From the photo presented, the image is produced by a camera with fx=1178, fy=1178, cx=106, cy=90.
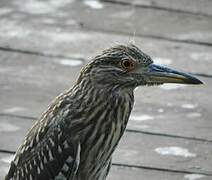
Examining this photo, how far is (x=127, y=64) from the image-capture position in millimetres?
5480

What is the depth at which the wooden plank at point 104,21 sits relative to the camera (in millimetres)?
7848

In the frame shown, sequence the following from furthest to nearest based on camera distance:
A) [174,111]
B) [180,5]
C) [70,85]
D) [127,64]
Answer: [180,5], [70,85], [174,111], [127,64]

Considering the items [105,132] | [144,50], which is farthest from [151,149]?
[144,50]

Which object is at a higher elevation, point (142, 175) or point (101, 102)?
point (101, 102)

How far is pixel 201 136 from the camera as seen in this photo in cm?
667

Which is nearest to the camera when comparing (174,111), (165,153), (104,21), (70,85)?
(165,153)

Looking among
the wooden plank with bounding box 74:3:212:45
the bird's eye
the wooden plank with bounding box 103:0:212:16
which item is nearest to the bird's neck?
the bird's eye

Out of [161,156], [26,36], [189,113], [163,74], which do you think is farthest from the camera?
[26,36]

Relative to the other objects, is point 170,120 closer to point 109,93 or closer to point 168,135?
point 168,135

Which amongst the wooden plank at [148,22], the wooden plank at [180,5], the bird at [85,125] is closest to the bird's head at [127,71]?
the bird at [85,125]

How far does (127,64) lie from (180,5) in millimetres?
2942

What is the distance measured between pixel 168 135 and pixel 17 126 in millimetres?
856

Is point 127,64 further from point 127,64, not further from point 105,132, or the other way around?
point 105,132

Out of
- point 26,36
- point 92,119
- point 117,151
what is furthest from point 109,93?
point 26,36
